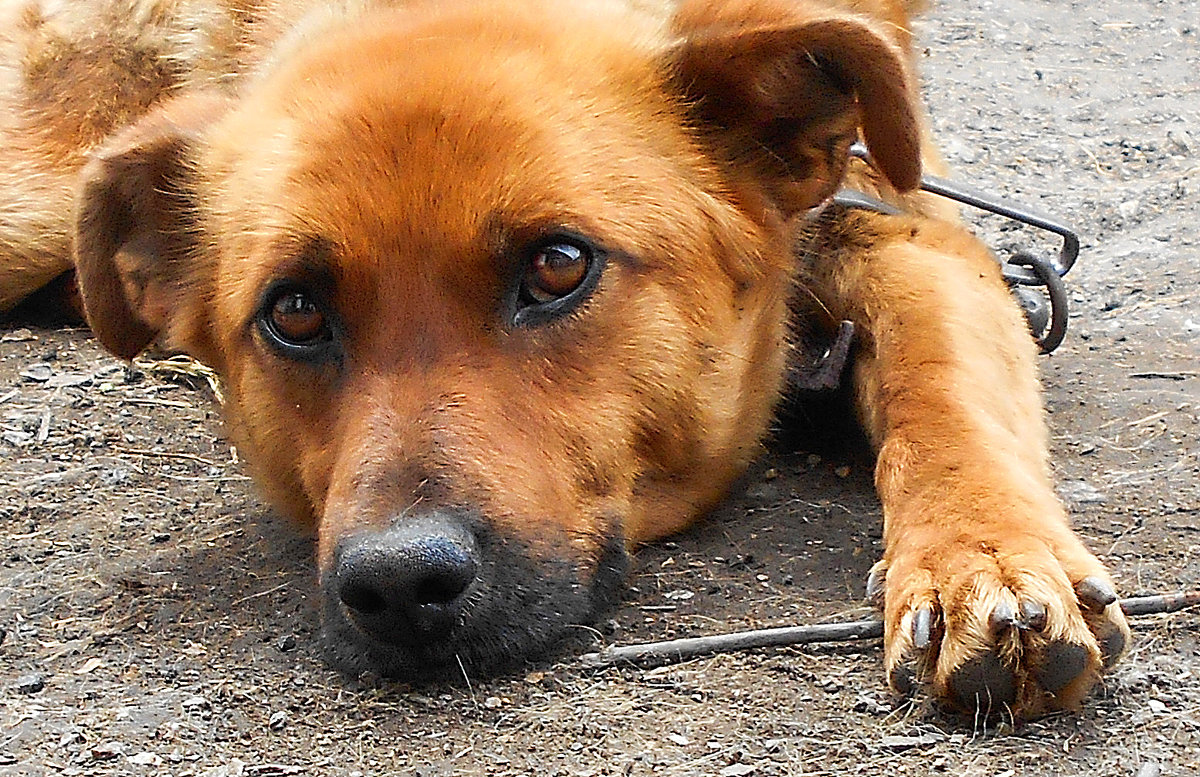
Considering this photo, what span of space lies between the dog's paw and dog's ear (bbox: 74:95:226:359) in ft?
5.93

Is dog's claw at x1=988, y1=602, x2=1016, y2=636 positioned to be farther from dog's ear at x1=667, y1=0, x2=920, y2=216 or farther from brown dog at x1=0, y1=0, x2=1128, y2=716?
dog's ear at x1=667, y1=0, x2=920, y2=216

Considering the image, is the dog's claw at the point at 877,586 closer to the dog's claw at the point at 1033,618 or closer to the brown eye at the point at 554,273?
the dog's claw at the point at 1033,618

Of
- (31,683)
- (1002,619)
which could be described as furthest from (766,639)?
(31,683)

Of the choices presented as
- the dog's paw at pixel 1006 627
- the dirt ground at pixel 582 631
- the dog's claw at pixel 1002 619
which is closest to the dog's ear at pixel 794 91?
the dirt ground at pixel 582 631

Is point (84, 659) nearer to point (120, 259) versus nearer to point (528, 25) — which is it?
point (120, 259)

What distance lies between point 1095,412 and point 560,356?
5.25 feet

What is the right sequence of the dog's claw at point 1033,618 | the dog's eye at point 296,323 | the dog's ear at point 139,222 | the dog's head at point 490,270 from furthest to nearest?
the dog's ear at point 139,222
the dog's eye at point 296,323
the dog's head at point 490,270
the dog's claw at point 1033,618

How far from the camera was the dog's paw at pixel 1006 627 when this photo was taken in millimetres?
2193

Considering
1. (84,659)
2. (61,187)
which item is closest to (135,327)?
(84,659)

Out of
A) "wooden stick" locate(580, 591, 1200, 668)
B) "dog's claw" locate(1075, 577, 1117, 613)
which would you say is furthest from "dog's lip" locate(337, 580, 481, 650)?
"dog's claw" locate(1075, 577, 1117, 613)

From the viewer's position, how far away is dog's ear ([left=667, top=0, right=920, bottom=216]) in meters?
2.81

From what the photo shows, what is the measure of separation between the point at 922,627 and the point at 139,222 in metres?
1.99

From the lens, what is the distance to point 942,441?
2855mm

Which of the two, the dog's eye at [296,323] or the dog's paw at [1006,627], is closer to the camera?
the dog's paw at [1006,627]
